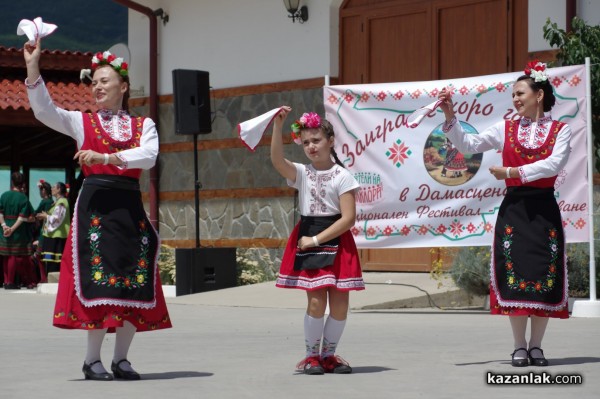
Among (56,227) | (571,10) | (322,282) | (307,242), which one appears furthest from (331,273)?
(56,227)

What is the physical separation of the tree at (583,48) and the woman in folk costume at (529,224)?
4110 millimetres

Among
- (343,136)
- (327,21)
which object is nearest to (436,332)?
(343,136)

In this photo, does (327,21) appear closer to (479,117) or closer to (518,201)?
(479,117)

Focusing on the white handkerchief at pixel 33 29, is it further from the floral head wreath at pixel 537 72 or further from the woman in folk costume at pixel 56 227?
the woman in folk costume at pixel 56 227

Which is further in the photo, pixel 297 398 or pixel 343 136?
pixel 343 136

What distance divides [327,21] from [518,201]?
350 inches

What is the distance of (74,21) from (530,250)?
191 ft

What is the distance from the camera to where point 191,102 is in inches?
640

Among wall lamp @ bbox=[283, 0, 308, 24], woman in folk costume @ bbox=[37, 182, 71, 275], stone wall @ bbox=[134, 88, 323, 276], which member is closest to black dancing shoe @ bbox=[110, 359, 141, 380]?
stone wall @ bbox=[134, 88, 323, 276]

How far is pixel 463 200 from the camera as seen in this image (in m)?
12.1

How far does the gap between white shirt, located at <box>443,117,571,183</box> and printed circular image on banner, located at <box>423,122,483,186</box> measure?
3694 millimetres

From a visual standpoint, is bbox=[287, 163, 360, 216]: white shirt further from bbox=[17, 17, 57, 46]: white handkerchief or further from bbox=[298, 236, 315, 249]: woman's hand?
bbox=[17, 17, 57, 46]: white handkerchief

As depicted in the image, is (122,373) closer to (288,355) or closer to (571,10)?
(288,355)

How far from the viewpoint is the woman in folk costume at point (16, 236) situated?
18344mm
